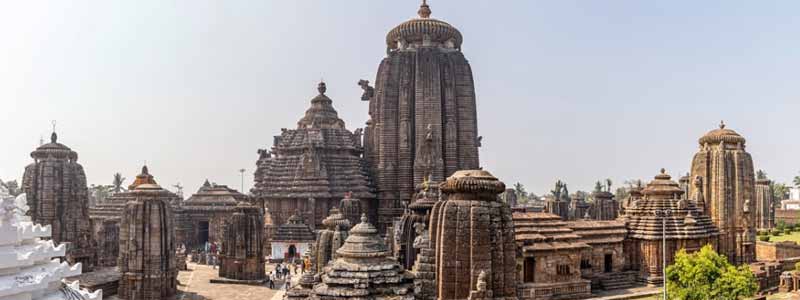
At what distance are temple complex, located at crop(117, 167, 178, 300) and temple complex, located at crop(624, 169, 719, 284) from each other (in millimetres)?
24603

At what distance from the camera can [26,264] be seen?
7621mm

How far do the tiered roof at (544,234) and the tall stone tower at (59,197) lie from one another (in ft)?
88.0

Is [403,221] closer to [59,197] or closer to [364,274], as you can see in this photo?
[364,274]

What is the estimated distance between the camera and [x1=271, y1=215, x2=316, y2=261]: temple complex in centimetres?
4544

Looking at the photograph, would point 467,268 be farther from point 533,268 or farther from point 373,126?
point 373,126

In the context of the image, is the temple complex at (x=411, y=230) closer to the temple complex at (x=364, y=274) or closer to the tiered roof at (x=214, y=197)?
the temple complex at (x=364, y=274)

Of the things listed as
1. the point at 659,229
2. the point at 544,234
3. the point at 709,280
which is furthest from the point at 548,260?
the point at 659,229

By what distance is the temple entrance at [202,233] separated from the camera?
5881 centimetres

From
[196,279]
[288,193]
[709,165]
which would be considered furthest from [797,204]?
[196,279]

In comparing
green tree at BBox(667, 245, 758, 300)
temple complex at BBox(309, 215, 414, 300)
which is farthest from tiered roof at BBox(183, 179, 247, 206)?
temple complex at BBox(309, 215, 414, 300)

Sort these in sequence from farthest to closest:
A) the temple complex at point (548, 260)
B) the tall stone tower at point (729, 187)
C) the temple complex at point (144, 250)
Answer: the tall stone tower at point (729, 187) < the temple complex at point (144, 250) < the temple complex at point (548, 260)

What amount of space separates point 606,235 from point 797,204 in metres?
75.0

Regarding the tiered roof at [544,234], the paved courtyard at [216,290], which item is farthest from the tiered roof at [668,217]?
the paved courtyard at [216,290]

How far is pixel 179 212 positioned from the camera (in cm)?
5719
